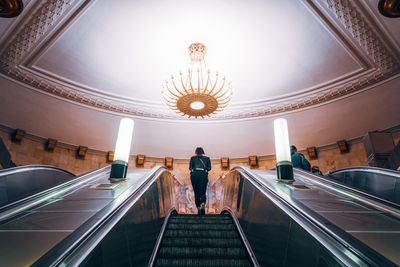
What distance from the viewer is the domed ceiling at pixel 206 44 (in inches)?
206

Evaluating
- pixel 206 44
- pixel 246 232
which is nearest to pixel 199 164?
pixel 246 232

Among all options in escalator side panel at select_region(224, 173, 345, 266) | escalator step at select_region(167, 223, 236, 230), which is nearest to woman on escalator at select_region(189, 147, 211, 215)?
escalator step at select_region(167, 223, 236, 230)

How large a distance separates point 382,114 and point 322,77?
2146 millimetres

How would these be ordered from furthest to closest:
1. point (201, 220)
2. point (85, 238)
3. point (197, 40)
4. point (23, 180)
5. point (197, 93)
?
point (197, 40) → point (197, 93) → point (201, 220) → point (23, 180) → point (85, 238)

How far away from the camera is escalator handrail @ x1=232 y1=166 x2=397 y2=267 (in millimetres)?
1093

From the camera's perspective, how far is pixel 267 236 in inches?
86.8

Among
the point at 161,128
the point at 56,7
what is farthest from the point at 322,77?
the point at 56,7

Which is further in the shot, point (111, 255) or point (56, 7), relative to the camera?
point (56, 7)

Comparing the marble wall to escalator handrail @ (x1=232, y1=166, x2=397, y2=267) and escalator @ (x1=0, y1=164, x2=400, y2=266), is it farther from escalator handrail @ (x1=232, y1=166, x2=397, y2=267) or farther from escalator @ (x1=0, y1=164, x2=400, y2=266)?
escalator handrail @ (x1=232, y1=166, x2=397, y2=267)

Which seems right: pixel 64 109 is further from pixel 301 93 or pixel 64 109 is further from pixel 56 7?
pixel 301 93

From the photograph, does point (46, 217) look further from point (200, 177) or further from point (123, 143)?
point (200, 177)

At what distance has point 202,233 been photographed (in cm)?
299

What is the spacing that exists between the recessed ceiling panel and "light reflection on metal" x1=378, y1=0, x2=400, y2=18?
1.40 meters

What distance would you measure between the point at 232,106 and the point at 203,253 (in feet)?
22.7
